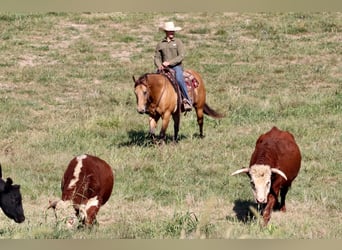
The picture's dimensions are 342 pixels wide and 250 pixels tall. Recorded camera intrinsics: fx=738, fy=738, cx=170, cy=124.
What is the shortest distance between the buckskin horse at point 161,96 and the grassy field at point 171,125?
53 centimetres

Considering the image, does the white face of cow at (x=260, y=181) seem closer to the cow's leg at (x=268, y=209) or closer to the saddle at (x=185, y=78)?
the cow's leg at (x=268, y=209)

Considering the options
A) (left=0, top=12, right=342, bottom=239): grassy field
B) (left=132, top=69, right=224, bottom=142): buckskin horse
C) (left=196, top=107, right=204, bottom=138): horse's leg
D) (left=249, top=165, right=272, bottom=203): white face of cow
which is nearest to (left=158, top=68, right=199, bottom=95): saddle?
(left=132, top=69, right=224, bottom=142): buckskin horse

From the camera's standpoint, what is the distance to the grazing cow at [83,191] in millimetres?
7449

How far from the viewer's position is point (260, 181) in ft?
27.0

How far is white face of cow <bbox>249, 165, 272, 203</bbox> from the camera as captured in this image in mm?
8211

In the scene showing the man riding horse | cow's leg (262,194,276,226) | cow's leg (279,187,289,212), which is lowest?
cow's leg (279,187,289,212)

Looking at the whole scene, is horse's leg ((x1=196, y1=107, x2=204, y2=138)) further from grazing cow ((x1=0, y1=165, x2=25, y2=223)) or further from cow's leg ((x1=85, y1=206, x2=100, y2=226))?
grazing cow ((x1=0, y1=165, x2=25, y2=223))

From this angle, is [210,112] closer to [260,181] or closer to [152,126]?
[152,126]

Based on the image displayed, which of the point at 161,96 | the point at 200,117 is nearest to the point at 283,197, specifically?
the point at 161,96

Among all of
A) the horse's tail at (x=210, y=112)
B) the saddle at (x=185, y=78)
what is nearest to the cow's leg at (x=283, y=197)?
the saddle at (x=185, y=78)

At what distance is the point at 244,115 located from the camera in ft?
57.1

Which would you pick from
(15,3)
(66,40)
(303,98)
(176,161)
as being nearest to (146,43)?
(66,40)

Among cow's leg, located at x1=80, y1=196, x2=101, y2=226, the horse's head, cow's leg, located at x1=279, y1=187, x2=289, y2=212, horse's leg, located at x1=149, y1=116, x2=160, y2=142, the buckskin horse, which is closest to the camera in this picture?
cow's leg, located at x1=80, y1=196, x2=101, y2=226

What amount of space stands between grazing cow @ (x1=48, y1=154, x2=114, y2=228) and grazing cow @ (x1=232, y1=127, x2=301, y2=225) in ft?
5.02
